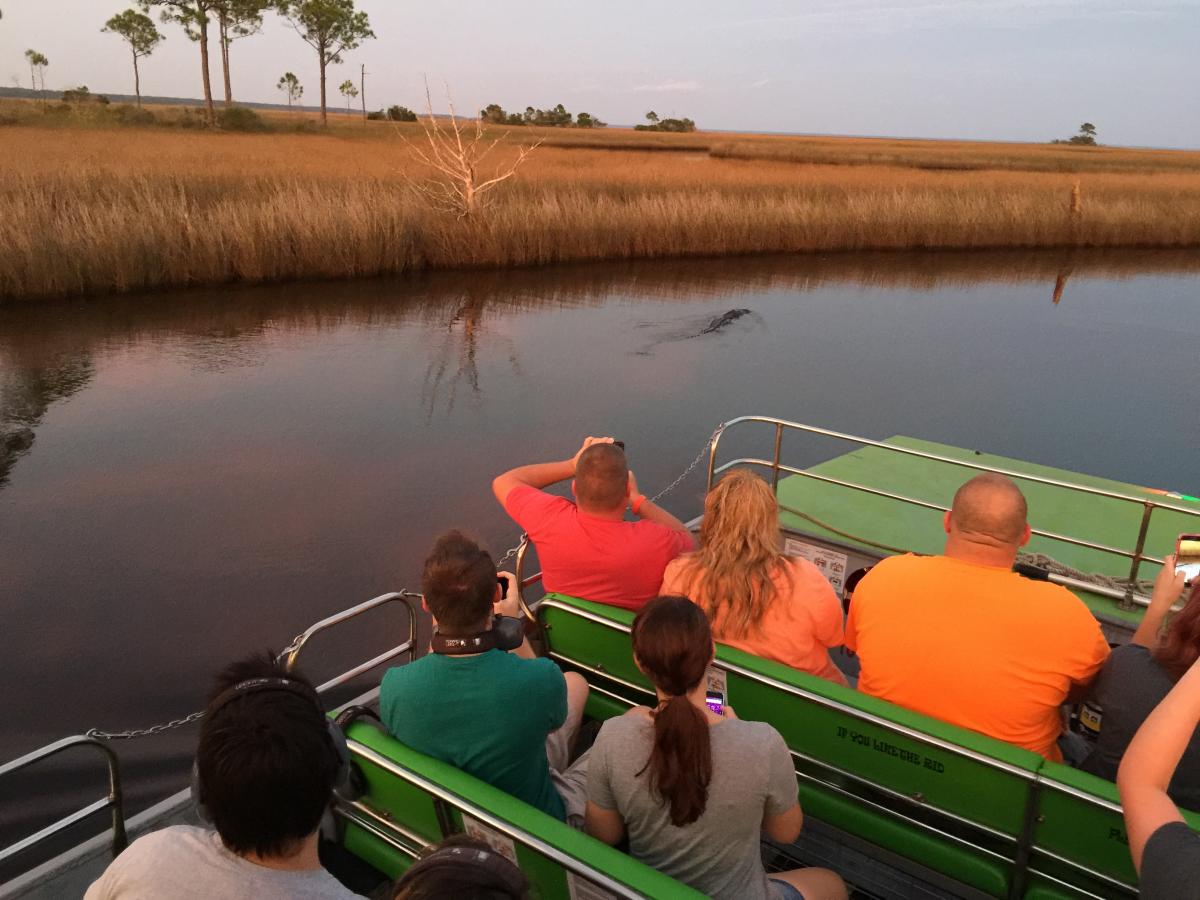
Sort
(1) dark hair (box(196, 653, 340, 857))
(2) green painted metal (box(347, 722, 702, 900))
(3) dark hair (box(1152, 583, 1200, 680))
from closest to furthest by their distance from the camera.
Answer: (1) dark hair (box(196, 653, 340, 857))
(2) green painted metal (box(347, 722, 702, 900))
(3) dark hair (box(1152, 583, 1200, 680))

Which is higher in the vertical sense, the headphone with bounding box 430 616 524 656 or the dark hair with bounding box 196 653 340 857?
the dark hair with bounding box 196 653 340 857

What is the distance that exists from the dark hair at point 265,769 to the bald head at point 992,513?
192 centimetres

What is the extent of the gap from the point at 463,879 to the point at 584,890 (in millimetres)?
758

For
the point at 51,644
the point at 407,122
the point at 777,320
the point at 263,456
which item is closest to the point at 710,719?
the point at 51,644

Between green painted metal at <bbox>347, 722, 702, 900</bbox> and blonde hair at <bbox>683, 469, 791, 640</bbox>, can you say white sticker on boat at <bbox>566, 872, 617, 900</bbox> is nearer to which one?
green painted metal at <bbox>347, 722, 702, 900</bbox>

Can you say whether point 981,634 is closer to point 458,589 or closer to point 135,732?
point 458,589

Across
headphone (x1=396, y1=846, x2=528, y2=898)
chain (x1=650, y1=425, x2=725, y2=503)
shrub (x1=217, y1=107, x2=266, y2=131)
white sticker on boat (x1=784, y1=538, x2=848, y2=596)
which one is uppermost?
shrub (x1=217, y1=107, x2=266, y2=131)

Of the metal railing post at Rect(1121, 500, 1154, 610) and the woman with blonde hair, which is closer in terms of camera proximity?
the woman with blonde hair

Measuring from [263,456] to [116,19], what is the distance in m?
56.9

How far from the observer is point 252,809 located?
1.47 metres

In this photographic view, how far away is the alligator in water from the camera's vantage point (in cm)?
1442

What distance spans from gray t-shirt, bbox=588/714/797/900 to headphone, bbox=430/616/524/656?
372 mm

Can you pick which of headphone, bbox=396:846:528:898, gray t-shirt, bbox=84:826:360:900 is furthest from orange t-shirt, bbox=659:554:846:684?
headphone, bbox=396:846:528:898

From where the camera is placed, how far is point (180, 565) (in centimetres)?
618
